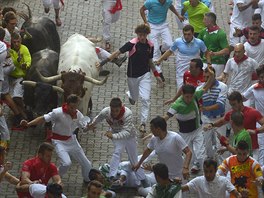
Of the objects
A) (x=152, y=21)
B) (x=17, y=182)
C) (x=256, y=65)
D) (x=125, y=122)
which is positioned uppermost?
(x=152, y=21)

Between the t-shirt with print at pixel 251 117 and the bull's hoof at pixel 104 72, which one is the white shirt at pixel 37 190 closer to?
the t-shirt with print at pixel 251 117

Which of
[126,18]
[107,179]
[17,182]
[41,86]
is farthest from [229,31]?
[17,182]

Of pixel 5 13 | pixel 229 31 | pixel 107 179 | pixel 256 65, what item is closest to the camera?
pixel 107 179

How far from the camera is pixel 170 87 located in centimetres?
2227

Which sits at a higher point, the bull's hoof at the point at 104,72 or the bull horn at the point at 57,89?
the bull's hoof at the point at 104,72

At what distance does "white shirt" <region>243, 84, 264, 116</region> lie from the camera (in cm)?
1825

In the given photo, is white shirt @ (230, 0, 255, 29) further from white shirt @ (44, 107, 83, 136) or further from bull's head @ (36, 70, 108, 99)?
white shirt @ (44, 107, 83, 136)

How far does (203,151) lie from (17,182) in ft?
12.5

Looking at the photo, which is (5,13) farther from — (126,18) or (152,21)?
(126,18)

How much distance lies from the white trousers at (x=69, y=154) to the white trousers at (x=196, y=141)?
1769mm

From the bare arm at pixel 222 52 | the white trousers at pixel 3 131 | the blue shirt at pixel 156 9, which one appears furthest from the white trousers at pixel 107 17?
the white trousers at pixel 3 131

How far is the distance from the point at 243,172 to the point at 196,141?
236cm

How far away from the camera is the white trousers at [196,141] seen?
1808 cm

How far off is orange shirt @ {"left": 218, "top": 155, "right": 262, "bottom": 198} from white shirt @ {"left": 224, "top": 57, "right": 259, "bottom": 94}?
390 cm
